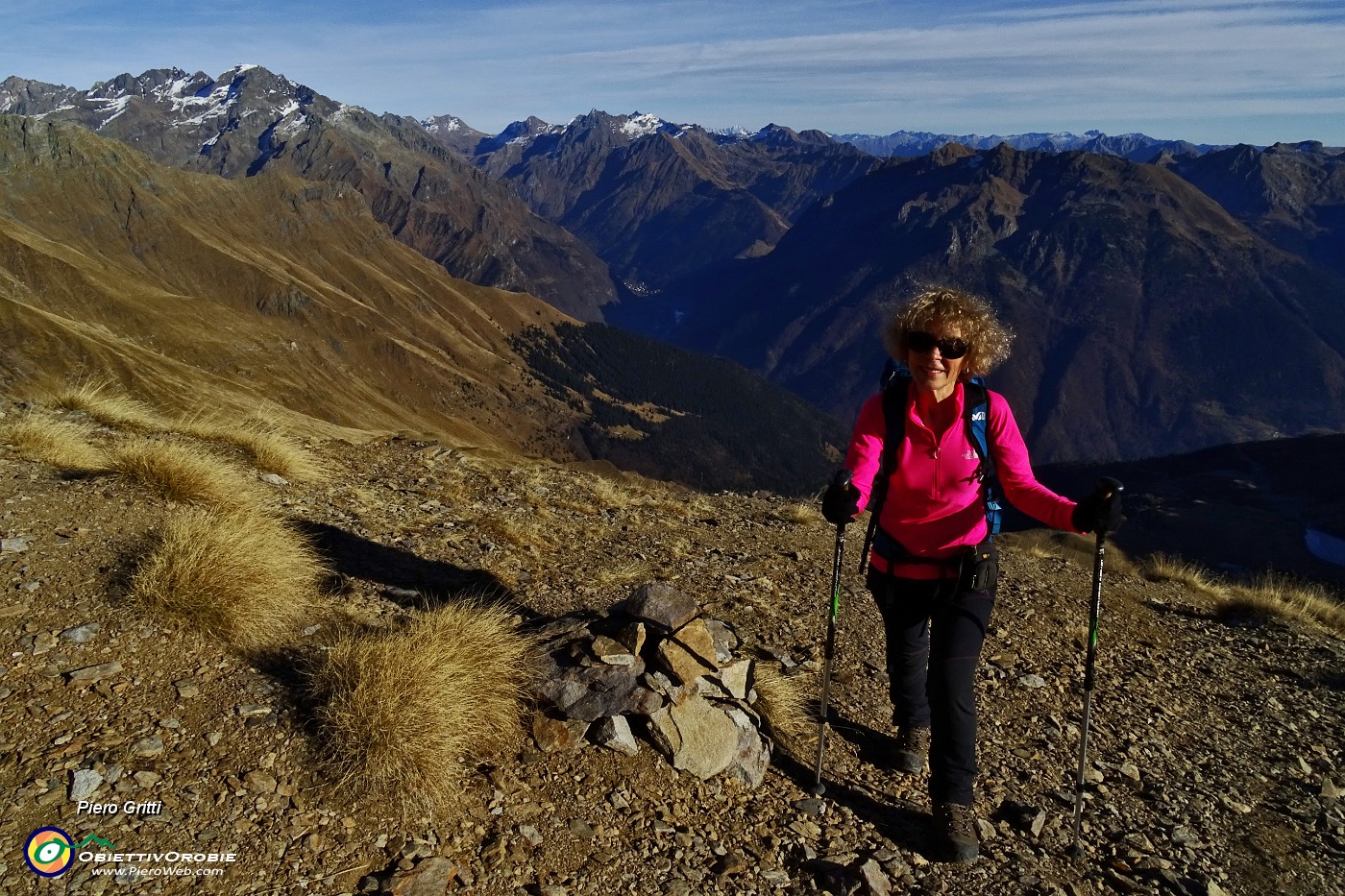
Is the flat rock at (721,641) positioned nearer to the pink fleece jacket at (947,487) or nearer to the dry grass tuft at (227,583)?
the pink fleece jacket at (947,487)

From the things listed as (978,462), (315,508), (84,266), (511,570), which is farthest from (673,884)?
(84,266)

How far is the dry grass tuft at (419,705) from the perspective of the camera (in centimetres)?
452

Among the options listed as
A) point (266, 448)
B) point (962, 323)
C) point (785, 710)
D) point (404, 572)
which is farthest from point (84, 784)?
point (266, 448)

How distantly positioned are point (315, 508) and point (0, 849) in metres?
6.09

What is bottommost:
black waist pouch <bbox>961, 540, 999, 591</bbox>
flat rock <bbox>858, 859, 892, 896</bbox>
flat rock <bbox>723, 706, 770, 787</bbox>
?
flat rock <bbox>858, 859, 892, 896</bbox>

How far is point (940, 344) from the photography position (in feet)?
17.2

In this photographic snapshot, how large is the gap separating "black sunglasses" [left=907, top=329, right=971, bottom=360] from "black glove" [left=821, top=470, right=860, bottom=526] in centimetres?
103

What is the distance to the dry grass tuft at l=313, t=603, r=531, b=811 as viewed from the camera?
4523 millimetres

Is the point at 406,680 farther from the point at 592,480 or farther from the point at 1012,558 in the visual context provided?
the point at 1012,558

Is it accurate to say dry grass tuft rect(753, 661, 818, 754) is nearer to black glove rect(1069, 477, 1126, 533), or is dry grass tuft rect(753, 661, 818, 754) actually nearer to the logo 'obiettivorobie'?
black glove rect(1069, 477, 1126, 533)

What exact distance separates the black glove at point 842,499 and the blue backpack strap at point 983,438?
2.84 feet

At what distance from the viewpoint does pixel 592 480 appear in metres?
15.4

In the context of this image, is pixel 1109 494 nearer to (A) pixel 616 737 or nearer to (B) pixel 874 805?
(B) pixel 874 805

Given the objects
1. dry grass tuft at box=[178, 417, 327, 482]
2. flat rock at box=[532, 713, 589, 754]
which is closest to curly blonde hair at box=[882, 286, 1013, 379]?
flat rock at box=[532, 713, 589, 754]
